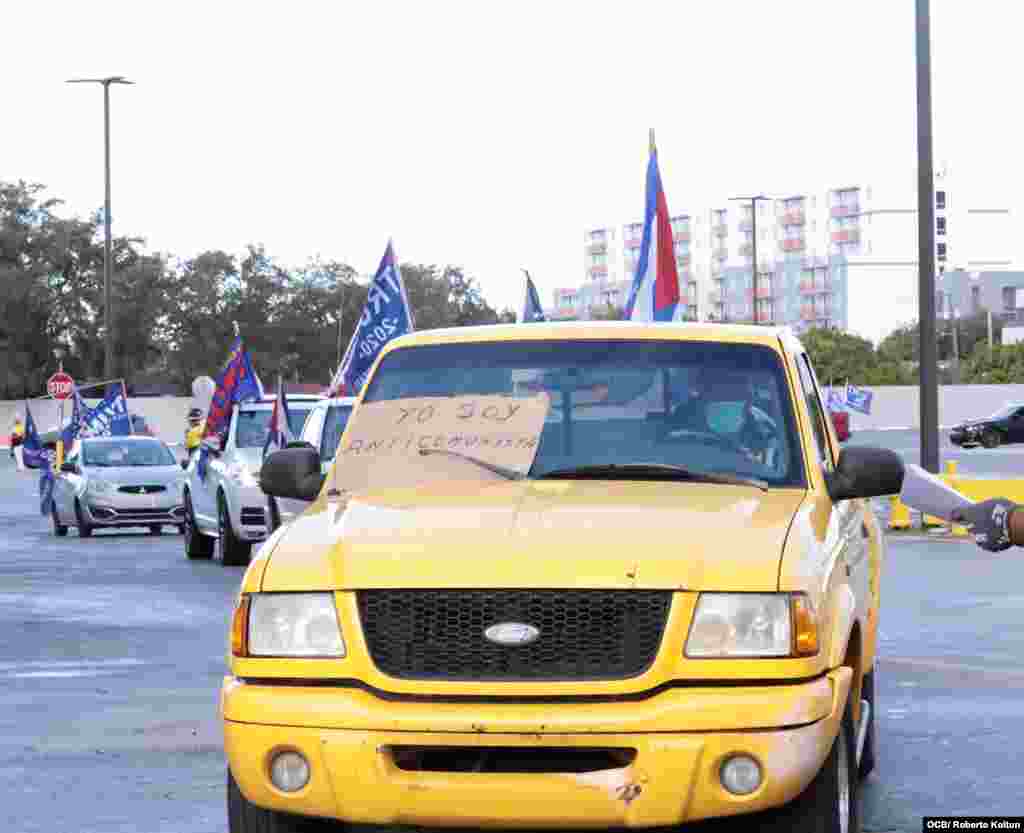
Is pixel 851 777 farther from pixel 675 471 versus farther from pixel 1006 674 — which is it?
pixel 1006 674

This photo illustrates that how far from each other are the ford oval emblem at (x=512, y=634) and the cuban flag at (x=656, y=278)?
1067 cm

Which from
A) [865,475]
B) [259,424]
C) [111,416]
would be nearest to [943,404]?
[111,416]

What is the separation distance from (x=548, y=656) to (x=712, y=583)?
1.57ft

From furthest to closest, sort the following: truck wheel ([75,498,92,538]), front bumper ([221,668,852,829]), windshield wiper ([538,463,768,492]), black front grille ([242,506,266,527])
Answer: truck wheel ([75,498,92,538]), black front grille ([242,506,266,527]), windshield wiper ([538,463,768,492]), front bumper ([221,668,852,829])

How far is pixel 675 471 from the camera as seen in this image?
24.9 feet

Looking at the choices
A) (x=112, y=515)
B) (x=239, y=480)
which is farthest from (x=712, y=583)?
(x=112, y=515)

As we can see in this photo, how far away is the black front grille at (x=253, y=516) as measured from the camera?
23.2m

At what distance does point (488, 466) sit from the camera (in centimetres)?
764

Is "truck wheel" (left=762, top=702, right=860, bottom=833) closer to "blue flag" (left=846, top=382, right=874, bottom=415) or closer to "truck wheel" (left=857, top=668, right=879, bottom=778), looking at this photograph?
"truck wheel" (left=857, top=668, right=879, bottom=778)

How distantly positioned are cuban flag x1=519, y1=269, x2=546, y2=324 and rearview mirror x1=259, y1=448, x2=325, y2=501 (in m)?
14.9

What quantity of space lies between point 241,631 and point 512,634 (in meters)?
0.83

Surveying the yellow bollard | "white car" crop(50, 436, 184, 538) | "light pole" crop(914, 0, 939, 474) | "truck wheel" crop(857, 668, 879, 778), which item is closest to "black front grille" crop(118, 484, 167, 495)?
"white car" crop(50, 436, 184, 538)

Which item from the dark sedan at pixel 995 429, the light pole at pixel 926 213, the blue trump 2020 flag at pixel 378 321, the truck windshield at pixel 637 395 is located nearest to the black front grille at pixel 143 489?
the blue trump 2020 flag at pixel 378 321

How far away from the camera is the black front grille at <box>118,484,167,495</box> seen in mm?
30594
